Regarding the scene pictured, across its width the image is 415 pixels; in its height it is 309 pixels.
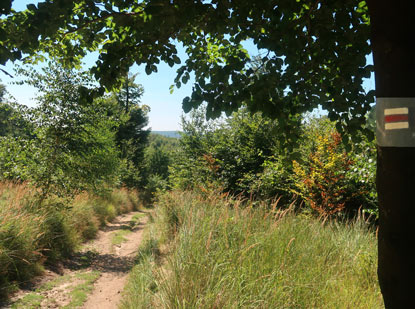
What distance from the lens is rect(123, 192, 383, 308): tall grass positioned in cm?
305

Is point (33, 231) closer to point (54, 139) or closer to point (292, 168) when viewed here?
point (54, 139)

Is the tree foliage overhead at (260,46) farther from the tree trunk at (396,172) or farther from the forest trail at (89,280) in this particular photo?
the forest trail at (89,280)

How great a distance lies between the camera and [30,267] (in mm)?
6035

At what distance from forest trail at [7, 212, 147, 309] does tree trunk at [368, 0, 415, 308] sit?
16.8 feet

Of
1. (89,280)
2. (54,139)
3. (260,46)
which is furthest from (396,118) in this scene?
(54,139)

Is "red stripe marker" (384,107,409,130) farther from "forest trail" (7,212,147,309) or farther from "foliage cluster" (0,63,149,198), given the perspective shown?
"foliage cluster" (0,63,149,198)

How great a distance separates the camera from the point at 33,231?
643cm

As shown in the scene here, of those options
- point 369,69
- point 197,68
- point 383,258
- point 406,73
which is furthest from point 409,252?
point 197,68

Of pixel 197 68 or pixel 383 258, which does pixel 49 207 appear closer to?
pixel 197 68

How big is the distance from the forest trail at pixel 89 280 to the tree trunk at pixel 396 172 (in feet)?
16.8

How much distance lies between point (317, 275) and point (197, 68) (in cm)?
297

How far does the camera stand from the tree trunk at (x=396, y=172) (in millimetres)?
1470

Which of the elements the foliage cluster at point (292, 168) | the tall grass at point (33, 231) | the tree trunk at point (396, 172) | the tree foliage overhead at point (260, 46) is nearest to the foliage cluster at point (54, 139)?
the tall grass at point (33, 231)

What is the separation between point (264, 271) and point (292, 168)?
5119 mm
